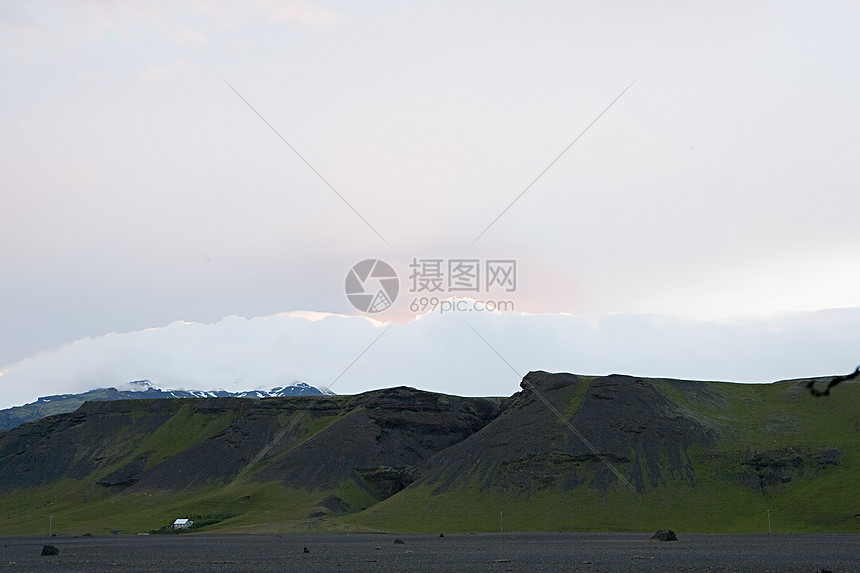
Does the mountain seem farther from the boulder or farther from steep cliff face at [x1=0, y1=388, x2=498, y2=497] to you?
the boulder

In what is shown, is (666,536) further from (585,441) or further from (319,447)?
(319,447)

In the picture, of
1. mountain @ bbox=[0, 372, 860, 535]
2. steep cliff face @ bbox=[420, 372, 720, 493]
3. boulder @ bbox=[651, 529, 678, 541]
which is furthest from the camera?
steep cliff face @ bbox=[420, 372, 720, 493]

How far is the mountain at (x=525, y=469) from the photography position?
117812mm

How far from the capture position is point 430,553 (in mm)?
61438

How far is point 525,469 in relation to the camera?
133125mm

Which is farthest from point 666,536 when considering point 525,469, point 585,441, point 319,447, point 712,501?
point 319,447

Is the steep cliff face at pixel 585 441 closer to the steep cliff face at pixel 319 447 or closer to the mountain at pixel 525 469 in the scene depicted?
the mountain at pixel 525 469

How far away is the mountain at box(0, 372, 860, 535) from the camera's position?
11781cm

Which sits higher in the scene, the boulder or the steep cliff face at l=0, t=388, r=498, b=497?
the steep cliff face at l=0, t=388, r=498, b=497

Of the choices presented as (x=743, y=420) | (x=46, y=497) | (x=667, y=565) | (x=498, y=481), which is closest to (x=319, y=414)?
(x=46, y=497)

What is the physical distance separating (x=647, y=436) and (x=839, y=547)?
68.4 meters

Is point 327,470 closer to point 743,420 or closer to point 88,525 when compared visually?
point 88,525

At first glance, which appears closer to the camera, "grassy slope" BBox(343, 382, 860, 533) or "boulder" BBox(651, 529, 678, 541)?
"boulder" BBox(651, 529, 678, 541)

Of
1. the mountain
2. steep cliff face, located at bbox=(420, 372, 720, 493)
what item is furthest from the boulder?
steep cliff face, located at bbox=(420, 372, 720, 493)
